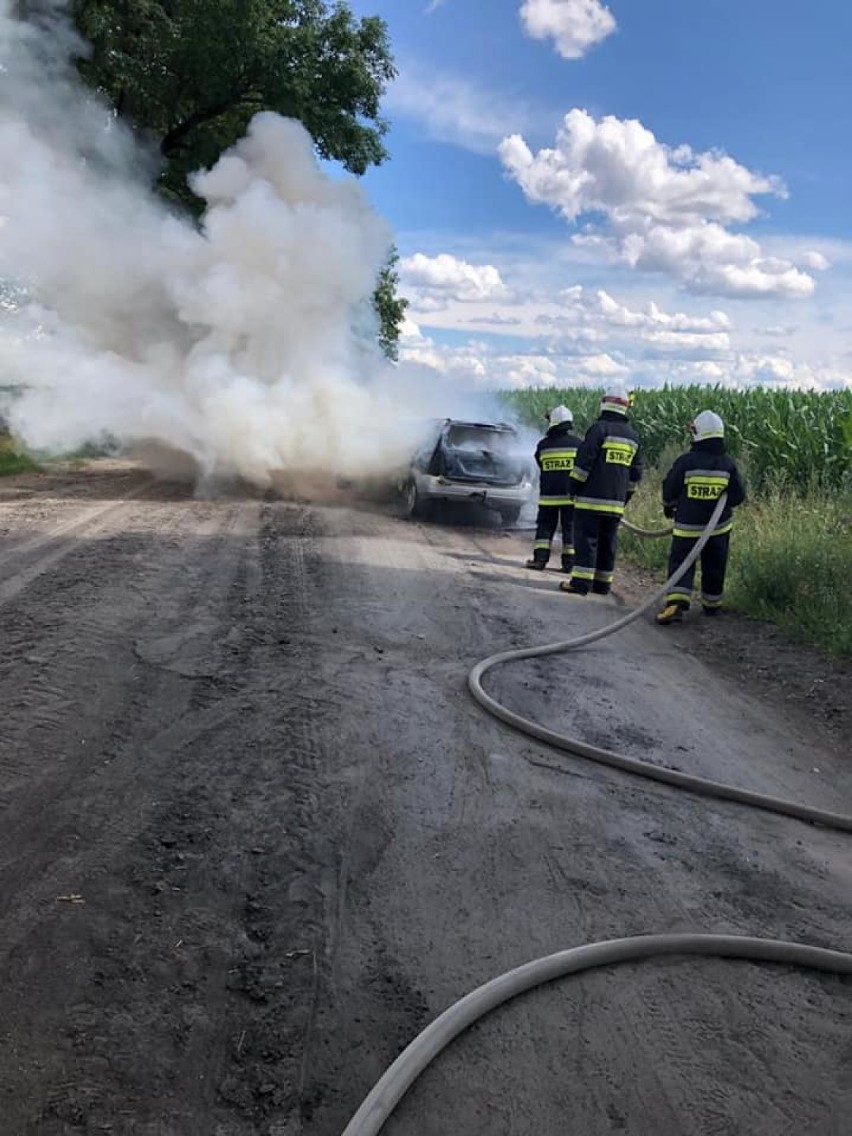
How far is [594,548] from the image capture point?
9305 millimetres

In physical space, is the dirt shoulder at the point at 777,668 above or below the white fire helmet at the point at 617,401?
below

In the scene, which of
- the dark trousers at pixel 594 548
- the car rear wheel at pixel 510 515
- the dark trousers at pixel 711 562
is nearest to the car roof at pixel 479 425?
the car rear wheel at pixel 510 515

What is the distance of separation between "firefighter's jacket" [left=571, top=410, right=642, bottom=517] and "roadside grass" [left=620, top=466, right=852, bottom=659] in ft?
4.75

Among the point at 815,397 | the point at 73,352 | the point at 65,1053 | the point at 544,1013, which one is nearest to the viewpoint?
Answer: the point at 65,1053

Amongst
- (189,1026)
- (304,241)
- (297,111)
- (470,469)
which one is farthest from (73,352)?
(189,1026)

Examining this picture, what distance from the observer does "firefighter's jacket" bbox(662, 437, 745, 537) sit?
8.20 m

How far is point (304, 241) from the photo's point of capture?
13.8 m

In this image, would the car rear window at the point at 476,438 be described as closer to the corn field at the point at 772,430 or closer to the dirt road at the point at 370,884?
the corn field at the point at 772,430

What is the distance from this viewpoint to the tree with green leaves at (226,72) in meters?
15.5

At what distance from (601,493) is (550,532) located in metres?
1.33

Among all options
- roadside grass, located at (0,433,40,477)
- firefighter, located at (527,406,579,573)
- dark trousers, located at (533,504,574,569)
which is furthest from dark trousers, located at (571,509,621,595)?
roadside grass, located at (0,433,40,477)

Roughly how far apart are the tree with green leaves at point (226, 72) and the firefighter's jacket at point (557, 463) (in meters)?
10.2

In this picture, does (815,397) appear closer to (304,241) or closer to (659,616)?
(304,241)

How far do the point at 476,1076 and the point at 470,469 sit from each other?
10620 mm
